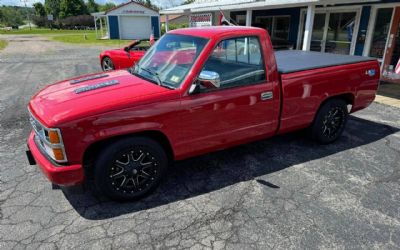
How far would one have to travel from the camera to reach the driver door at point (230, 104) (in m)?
3.47

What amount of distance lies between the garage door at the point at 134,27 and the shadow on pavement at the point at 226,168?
114 ft

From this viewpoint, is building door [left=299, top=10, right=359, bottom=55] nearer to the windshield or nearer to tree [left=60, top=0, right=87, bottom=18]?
the windshield

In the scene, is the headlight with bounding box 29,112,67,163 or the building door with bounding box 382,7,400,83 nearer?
the headlight with bounding box 29,112,67,163

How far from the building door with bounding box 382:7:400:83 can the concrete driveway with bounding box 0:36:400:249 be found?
19.8 feet

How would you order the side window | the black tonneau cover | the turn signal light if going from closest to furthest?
the turn signal light
the side window
the black tonneau cover

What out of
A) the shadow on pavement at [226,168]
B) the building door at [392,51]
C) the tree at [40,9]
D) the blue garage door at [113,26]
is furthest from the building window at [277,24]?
the tree at [40,9]

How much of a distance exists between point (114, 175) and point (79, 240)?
0.70 metres


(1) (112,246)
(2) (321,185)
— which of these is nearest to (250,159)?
(2) (321,185)

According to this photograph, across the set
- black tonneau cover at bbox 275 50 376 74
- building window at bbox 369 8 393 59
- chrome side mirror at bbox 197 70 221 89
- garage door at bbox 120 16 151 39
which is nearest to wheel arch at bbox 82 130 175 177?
chrome side mirror at bbox 197 70 221 89

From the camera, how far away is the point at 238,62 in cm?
401

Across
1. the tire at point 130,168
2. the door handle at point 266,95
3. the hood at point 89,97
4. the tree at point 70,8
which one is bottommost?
the tire at point 130,168

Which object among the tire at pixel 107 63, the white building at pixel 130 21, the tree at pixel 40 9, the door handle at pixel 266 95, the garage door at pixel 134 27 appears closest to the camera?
the door handle at pixel 266 95

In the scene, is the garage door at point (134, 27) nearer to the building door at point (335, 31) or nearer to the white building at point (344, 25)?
the white building at point (344, 25)

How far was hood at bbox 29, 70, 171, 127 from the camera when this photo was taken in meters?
2.94
